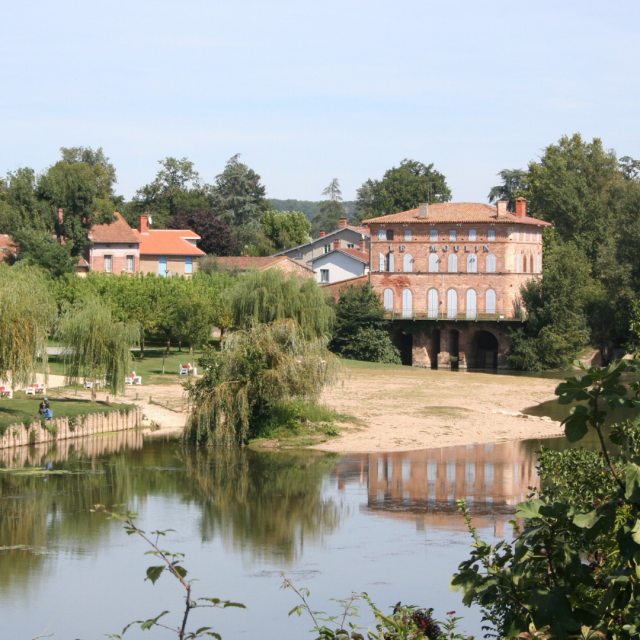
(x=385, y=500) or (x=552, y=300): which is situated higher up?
(x=552, y=300)

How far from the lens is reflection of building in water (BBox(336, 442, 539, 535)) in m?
22.8

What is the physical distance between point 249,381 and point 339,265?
3902 cm

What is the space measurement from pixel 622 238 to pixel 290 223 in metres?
40.7

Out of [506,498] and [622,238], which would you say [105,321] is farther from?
[622,238]

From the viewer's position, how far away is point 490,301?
61875mm

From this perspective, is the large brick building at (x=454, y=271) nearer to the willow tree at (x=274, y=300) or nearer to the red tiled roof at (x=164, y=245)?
the red tiled roof at (x=164, y=245)

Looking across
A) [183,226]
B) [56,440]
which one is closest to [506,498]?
[56,440]

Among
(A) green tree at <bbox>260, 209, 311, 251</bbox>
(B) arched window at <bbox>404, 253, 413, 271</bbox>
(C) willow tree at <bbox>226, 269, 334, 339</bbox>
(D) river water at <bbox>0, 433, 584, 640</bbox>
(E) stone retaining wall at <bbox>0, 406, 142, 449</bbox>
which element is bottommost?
(D) river water at <bbox>0, 433, 584, 640</bbox>

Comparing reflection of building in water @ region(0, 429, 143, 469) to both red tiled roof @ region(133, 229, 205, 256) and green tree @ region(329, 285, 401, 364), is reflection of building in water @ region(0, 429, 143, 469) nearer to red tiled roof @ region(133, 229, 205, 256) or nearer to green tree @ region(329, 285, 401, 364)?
green tree @ region(329, 285, 401, 364)

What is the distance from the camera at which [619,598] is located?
205 inches

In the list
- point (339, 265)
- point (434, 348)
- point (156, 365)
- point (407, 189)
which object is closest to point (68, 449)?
point (156, 365)

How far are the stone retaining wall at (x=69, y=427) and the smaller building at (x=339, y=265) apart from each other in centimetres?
3480

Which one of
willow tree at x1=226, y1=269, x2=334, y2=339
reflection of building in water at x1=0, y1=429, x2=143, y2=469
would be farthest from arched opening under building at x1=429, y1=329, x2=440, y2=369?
reflection of building in water at x1=0, y1=429, x2=143, y2=469

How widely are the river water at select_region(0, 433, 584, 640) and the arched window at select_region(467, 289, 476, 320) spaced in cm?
3086
